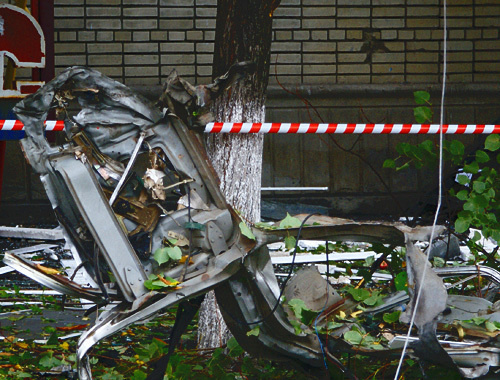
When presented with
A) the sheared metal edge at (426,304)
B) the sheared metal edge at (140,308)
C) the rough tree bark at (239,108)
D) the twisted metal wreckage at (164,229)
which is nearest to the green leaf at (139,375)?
the twisted metal wreckage at (164,229)

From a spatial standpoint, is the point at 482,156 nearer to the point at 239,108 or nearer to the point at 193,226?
the point at 239,108

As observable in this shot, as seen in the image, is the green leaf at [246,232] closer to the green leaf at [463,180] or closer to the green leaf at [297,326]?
the green leaf at [297,326]

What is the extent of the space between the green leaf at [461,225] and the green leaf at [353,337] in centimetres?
127

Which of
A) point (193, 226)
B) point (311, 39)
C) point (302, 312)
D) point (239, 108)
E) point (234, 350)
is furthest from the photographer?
point (311, 39)

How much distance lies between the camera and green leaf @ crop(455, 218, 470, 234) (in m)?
4.13

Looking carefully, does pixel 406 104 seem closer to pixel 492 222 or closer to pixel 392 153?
pixel 392 153

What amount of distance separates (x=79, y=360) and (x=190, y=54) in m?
8.14

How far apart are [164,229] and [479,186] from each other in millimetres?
1986

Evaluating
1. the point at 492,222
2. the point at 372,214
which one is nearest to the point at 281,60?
the point at 372,214

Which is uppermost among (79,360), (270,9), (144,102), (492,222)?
(270,9)

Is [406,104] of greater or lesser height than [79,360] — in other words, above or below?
above

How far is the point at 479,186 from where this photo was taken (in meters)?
4.14

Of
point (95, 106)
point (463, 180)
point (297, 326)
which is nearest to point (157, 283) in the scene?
point (297, 326)

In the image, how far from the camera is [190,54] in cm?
1055
